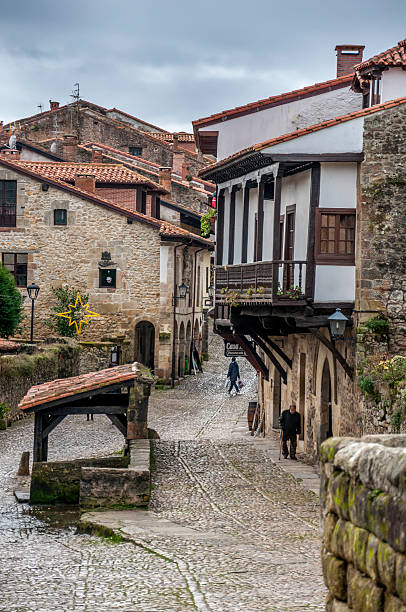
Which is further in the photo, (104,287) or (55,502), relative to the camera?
(104,287)

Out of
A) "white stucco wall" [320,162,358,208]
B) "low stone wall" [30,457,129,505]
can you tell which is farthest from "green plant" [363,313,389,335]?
"low stone wall" [30,457,129,505]

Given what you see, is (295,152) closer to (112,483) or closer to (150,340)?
(112,483)

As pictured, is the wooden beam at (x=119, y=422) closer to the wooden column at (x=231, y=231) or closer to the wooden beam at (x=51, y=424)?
the wooden beam at (x=51, y=424)

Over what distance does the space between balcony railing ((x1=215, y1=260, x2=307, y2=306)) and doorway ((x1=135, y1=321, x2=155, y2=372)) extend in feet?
66.2

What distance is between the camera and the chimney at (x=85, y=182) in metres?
40.5

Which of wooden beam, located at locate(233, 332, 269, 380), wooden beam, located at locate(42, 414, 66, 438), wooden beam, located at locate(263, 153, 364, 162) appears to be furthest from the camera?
wooden beam, located at locate(233, 332, 269, 380)

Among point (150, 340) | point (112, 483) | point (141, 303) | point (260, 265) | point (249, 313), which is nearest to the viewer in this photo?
point (112, 483)

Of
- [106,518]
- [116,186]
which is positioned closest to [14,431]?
[106,518]

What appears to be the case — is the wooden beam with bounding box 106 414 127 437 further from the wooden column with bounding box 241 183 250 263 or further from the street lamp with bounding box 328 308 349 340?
the wooden column with bounding box 241 183 250 263

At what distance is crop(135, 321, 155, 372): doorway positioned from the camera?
4069 cm

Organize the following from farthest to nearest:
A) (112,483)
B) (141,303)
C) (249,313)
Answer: (141,303), (249,313), (112,483)

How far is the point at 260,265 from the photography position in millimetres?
18031

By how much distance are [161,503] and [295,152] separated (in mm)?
6495

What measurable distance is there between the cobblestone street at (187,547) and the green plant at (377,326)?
113 inches
